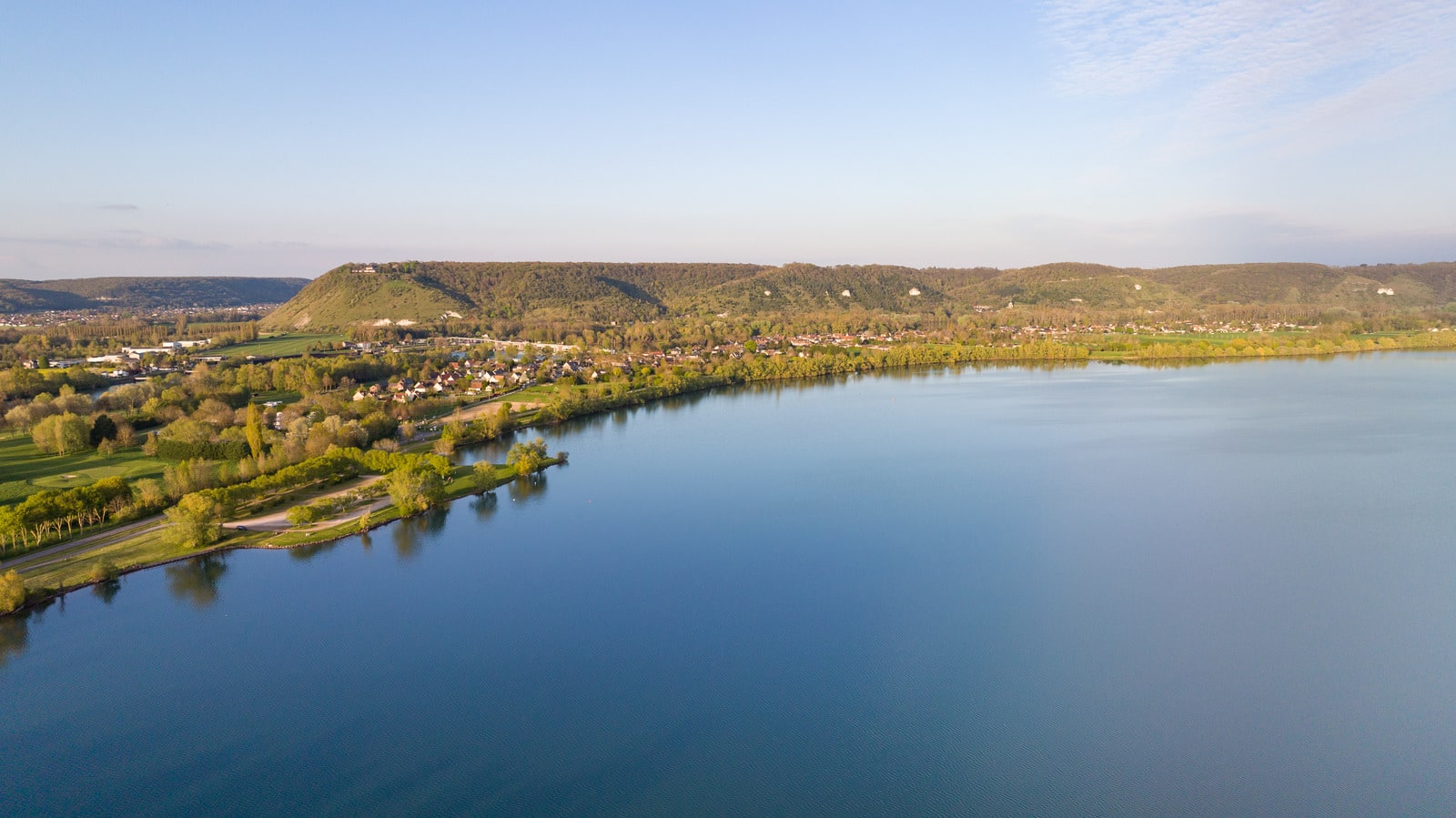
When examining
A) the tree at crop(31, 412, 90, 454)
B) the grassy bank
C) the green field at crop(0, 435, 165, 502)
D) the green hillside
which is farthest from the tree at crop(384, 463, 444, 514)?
the green hillside

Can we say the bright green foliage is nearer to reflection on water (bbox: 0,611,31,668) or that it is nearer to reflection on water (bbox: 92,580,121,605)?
reflection on water (bbox: 92,580,121,605)

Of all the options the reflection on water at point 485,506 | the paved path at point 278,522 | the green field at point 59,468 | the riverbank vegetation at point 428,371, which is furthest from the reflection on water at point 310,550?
the green field at point 59,468

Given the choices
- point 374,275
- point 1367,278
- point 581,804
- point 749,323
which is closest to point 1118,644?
point 581,804

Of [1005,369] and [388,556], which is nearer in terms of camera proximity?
[388,556]

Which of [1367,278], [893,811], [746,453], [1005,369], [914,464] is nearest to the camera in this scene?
[893,811]

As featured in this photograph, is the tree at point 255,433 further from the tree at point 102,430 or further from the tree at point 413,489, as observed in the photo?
the tree at point 413,489

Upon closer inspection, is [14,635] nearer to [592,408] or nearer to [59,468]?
[59,468]

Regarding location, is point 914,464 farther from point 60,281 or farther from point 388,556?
point 60,281
